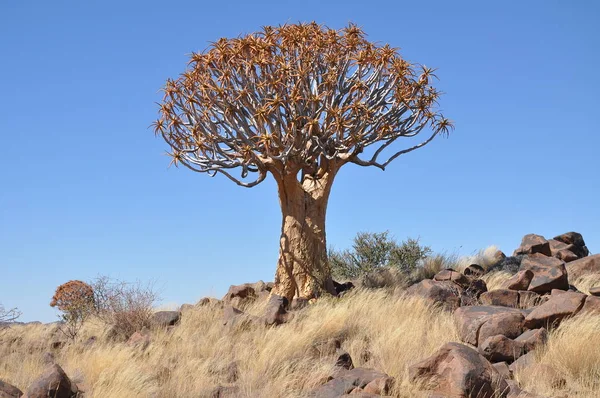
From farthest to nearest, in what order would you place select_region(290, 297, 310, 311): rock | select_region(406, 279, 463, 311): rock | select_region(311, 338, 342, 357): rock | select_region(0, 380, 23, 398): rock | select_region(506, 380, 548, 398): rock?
select_region(290, 297, 310, 311): rock < select_region(406, 279, 463, 311): rock < select_region(311, 338, 342, 357): rock < select_region(0, 380, 23, 398): rock < select_region(506, 380, 548, 398): rock

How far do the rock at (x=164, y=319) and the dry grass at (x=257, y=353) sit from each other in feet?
0.86

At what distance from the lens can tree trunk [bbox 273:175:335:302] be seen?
45.3 feet

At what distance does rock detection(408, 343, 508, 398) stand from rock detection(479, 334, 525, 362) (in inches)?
41.6

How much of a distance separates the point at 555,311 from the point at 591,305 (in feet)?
2.28

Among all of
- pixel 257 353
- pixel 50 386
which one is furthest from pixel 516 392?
pixel 50 386

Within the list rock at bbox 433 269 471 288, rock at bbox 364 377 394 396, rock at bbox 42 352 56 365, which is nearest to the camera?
rock at bbox 364 377 394 396

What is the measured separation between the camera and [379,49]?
14.5 metres

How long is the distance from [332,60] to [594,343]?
311 inches

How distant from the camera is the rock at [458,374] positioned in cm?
686

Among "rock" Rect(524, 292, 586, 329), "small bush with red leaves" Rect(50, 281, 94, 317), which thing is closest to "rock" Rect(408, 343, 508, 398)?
"rock" Rect(524, 292, 586, 329)

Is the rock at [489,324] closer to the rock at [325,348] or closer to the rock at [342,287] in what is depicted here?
the rock at [325,348]

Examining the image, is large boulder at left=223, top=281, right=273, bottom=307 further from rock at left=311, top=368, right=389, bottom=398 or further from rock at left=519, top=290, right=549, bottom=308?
rock at left=311, top=368, right=389, bottom=398

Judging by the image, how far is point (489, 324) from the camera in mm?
8922

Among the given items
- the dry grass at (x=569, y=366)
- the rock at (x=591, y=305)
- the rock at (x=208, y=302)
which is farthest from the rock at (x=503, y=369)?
the rock at (x=208, y=302)
